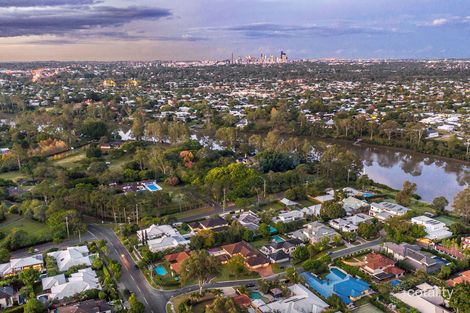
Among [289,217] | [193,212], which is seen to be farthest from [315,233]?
[193,212]

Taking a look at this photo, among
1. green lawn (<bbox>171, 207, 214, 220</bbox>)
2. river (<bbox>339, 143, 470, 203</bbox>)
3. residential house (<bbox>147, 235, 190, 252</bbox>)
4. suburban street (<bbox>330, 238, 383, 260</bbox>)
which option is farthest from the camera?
river (<bbox>339, 143, 470, 203</bbox>)

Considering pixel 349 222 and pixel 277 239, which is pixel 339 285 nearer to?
pixel 277 239

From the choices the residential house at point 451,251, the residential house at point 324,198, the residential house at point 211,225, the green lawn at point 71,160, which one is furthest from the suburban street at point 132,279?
the green lawn at point 71,160

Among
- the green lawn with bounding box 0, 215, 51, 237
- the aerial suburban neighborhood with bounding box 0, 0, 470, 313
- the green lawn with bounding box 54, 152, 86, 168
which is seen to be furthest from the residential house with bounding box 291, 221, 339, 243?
the green lawn with bounding box 54, 152, 86, 168

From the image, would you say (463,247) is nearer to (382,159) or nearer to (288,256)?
(288,256)

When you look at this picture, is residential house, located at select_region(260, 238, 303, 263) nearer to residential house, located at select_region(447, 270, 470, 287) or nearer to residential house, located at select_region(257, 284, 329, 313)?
residential house, located at select_region(257, 284, 329, 313)

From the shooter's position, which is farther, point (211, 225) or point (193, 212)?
point (193, 212)
